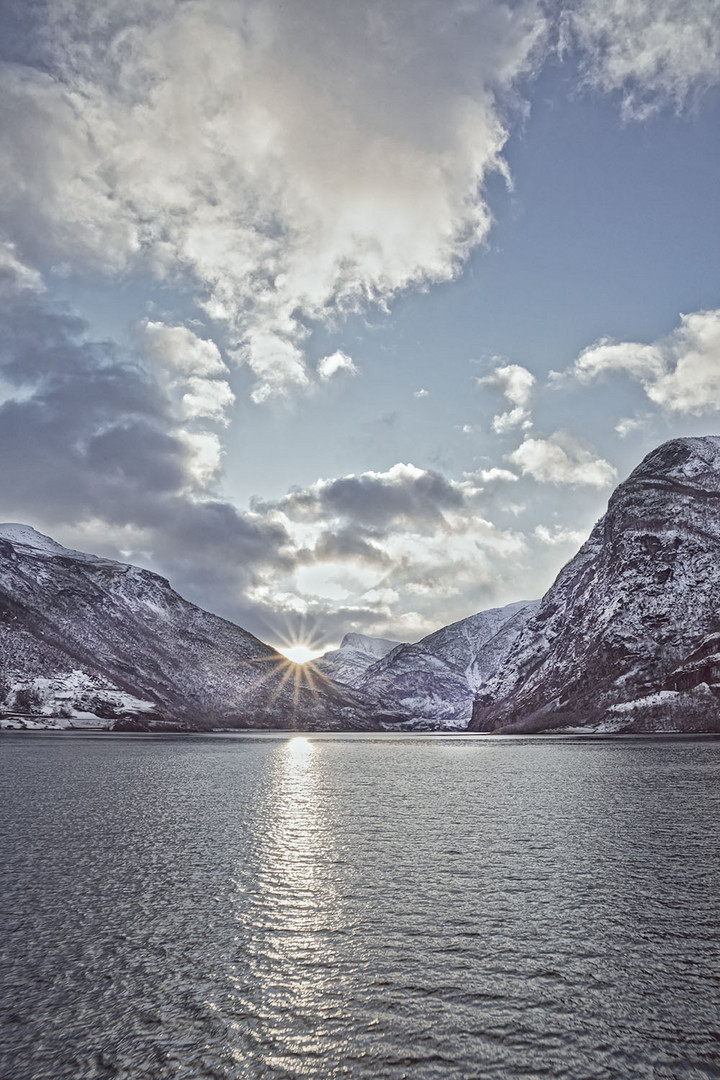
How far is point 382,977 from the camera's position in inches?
608

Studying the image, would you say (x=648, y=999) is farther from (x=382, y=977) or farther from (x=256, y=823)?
(x=256, y=823)

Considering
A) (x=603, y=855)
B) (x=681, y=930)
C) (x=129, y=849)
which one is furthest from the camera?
(x=129, y=849)

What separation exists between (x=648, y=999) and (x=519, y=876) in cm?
1055

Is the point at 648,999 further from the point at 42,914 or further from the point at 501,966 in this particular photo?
the point at 42,914

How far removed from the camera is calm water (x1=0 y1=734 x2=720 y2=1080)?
1188cm

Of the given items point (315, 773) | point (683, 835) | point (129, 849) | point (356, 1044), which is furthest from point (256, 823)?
point (315, 773)

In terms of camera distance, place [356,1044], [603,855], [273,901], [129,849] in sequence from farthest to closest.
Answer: [129,849]
[603,855]
[273,901]
[356,1044]

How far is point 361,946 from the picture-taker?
17.7 meters

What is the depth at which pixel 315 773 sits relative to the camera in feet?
244

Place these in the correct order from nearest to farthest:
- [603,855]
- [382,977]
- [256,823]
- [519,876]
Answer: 1. [382,977]
2. [519,876]
3. [603,855]
4. [256,823]

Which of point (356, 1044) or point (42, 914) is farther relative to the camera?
point (42, 914)

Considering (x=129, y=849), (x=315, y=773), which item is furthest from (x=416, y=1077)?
(x=315, y=773)

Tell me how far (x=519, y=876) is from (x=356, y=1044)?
559 inches

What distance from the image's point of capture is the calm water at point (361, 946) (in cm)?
1188
